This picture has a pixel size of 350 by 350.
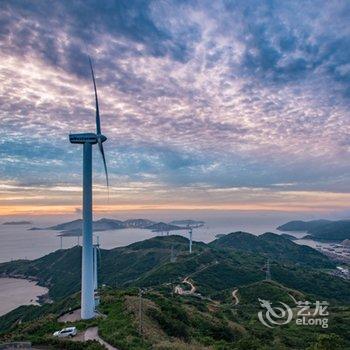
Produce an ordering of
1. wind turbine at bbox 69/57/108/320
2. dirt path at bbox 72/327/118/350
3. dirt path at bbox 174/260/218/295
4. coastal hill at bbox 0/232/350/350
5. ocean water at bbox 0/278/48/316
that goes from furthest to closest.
→ ocean water at bbox 0/278/48/316 → dirt path at bbox 174/260/218/295 → wind turbine at bbox 69/57/108/320 → coastal hill at bbox 0/232/350/350 → dirt path at bbox 72/327/118/350

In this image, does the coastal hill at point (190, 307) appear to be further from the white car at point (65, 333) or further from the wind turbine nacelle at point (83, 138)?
the wind turbine nacelle at point (83, 138)

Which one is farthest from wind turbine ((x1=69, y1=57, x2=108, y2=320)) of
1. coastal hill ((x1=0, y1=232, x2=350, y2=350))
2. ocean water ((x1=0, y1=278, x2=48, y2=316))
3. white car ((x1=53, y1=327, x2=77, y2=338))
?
ocean water ((x1=0, y1=278, x2=48, y2=316))

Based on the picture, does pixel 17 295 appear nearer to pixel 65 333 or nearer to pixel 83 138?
pixel 83 138

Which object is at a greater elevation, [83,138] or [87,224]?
[83,138]

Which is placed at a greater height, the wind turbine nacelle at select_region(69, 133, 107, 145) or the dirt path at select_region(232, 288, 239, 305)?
the wind turbine nacelle at select_region(69, 133, 107, 145)

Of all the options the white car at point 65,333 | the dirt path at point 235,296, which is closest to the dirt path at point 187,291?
the dirt path at point 235,296

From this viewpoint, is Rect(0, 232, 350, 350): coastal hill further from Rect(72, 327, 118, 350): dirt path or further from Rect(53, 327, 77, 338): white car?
Rect(53, 327, 77, 338): white car

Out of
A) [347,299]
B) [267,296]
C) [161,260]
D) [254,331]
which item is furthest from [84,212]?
[161,260]

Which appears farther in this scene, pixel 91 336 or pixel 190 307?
pixel 190 307

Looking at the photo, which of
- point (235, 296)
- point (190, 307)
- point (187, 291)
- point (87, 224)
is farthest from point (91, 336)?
point (187, 291)

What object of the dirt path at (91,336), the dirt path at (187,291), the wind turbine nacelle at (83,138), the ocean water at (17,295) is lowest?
the ocean water at (17,295)

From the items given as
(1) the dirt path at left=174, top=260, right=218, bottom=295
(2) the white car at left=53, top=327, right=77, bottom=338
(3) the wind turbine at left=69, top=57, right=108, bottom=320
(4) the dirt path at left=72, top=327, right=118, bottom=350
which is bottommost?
(1) the dirt path at left=174, top=260, right=218, bottom=295

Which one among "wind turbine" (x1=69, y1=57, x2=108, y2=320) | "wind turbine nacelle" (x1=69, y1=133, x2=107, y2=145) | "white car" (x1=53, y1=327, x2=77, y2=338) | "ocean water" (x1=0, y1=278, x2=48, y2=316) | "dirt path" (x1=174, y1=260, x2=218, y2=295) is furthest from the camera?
"ocean water" (x1=0, y1=278, x2=48, y2=316)
